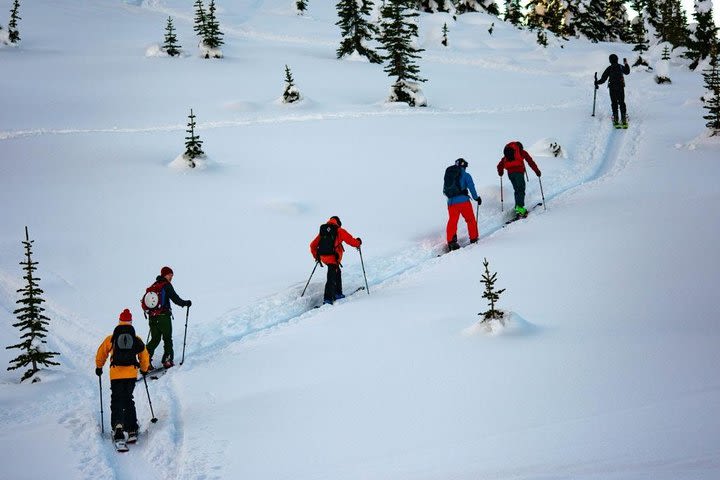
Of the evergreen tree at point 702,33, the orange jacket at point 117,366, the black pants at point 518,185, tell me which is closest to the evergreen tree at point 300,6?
the evergreen tree at point 702,33

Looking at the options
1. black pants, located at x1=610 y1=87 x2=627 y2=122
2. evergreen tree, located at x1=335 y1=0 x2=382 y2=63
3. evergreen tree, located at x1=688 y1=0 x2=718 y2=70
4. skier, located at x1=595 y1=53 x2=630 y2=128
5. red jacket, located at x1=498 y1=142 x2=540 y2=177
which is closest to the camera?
red jacket, located at x1=498 y1=142 x2=540 y2=177

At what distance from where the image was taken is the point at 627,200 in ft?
46.8

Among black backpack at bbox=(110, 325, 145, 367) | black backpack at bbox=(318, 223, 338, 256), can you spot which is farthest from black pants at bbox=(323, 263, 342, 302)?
black backpack at bbox=(110, 325, 145, 367)

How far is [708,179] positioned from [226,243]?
10.6 metres

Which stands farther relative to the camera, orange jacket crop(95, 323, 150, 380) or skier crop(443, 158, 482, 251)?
skier crop(443, 158, 482, 251)

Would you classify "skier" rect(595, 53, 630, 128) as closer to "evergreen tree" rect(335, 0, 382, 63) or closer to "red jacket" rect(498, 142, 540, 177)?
"red jacket" rect(498, 142, 540, 177)

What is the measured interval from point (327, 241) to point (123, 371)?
4.43 m

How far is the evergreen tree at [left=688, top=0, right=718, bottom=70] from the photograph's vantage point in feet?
105

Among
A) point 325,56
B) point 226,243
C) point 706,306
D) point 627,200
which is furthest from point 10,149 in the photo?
point 325,56

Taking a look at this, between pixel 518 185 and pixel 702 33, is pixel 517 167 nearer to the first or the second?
pixel 518 185

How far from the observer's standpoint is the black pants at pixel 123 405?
717cm

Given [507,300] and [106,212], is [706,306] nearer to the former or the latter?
[507,300]

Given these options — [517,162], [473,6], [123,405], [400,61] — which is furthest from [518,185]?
[473,6]

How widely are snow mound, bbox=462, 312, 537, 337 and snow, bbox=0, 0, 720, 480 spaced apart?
34 mm
